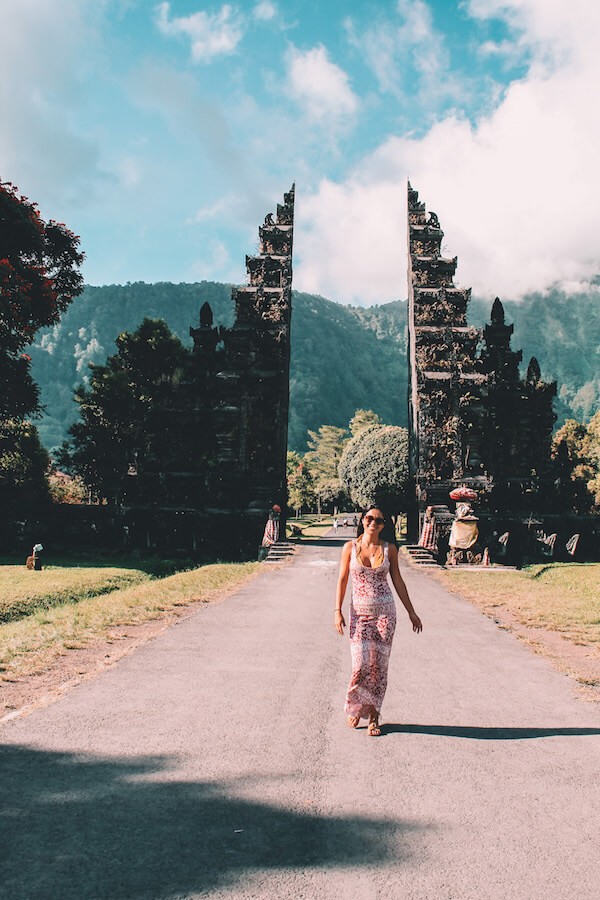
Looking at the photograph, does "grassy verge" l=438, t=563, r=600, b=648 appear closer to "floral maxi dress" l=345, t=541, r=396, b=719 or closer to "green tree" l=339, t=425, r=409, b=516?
"floral maxi dress" l=345, t=541, r=396, b=719

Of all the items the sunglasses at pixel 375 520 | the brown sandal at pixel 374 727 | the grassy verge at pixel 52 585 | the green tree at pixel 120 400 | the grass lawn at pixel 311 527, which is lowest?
the grass lawn at pixel 311 527

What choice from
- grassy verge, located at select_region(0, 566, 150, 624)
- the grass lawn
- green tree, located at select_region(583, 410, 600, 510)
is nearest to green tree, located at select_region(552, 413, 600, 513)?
green tree, located at select_region(583, 410, 600, 510)

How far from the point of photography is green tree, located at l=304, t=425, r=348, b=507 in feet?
281

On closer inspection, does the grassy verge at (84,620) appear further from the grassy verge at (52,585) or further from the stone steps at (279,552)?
the stone steps at (279,552)

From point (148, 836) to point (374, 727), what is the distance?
2.62 m

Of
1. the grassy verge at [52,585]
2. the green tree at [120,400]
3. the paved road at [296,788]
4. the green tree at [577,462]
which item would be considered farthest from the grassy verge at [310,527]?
the paved road at [296,788]

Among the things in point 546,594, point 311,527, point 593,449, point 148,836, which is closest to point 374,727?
point 148,836

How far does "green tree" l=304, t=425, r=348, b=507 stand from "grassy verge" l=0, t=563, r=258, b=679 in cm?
6549

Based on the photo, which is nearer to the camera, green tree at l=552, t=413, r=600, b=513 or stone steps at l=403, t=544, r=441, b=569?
stone steps at l=403, t=544, r=441, b=569

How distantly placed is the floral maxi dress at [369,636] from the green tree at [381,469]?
1602 inches

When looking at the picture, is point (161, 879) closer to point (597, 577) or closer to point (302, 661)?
point (302, 661)

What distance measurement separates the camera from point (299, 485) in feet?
268

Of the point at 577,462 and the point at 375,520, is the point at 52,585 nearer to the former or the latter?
the point at 375,520

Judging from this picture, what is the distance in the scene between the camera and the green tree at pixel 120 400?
148ft
